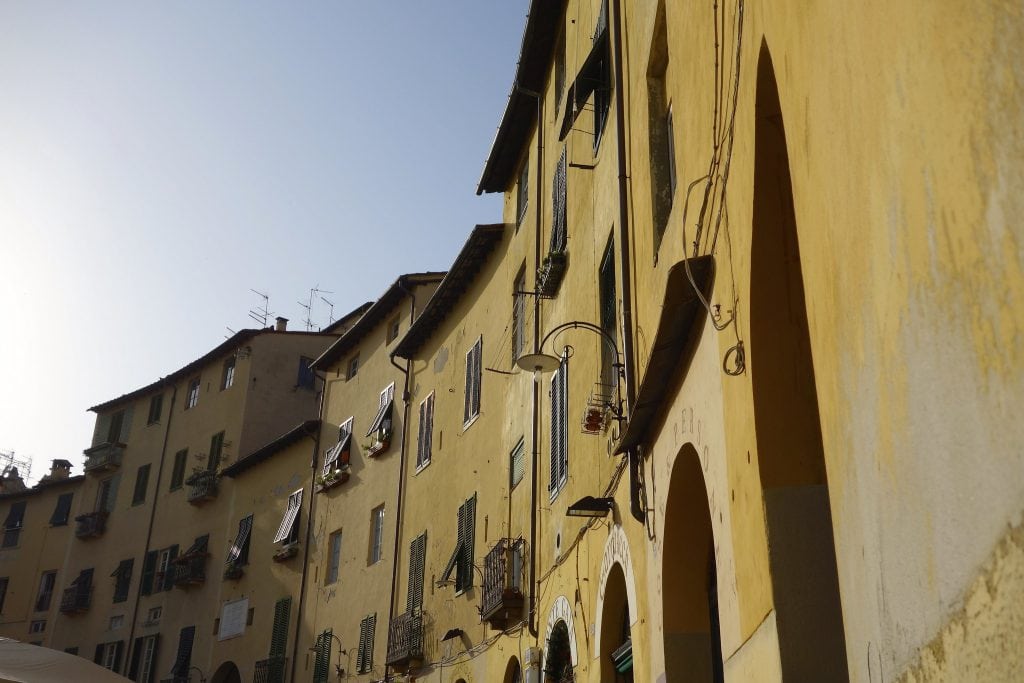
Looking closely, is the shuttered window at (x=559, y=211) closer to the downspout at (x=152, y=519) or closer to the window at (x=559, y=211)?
the window at (x=559, y=211)

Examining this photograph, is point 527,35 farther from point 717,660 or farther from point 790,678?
point 790,678

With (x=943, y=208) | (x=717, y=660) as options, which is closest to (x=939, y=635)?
(x=943, y=208)

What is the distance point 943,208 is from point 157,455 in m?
41.0

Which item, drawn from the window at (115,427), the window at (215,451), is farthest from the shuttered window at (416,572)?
the window at (115,427)

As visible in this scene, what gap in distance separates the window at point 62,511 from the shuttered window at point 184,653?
491 inches

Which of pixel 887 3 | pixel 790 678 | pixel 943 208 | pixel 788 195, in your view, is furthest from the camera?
pixel 788 195

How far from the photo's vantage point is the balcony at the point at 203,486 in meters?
36.2

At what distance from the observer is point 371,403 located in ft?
93.5

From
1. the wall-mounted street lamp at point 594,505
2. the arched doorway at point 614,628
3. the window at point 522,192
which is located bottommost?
the arched doorway at point 614,628

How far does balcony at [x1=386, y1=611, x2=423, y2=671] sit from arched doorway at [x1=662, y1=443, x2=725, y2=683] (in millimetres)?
13122

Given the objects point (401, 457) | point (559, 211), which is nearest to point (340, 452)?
point (401, 457)

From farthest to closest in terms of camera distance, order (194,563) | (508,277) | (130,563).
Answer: (130,563) → (194,563) → (508,277)

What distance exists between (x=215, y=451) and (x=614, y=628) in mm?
28319

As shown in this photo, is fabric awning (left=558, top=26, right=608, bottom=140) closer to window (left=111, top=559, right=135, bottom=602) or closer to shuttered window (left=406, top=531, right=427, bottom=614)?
shuttered window (left=406, top=531, right=427, bottom=614)
